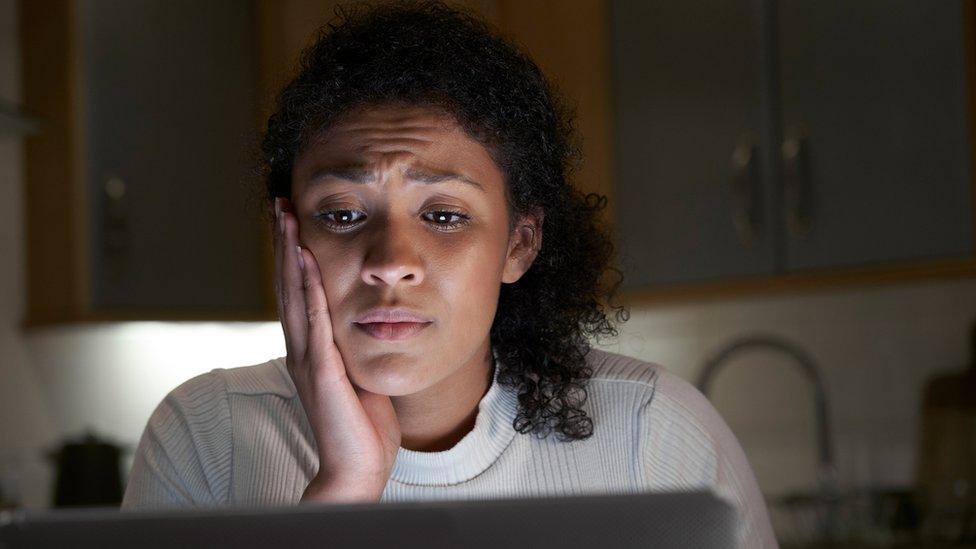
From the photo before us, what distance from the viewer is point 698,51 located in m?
2.87

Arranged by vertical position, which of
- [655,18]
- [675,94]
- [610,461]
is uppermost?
[655,18]

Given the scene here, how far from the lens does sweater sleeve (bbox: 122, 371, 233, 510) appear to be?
125 cm

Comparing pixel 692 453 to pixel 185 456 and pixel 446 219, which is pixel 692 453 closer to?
pixel 446 219

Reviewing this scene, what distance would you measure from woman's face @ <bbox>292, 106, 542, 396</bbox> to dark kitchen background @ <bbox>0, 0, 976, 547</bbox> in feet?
4.46

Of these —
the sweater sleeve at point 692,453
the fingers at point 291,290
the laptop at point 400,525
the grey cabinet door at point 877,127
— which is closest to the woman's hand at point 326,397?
the fingers at point 291,290

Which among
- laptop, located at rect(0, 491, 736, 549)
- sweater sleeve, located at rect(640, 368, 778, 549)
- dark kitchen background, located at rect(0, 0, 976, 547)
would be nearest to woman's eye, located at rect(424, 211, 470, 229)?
sweater sleeve, located at rect(640, 368, 778, 549)

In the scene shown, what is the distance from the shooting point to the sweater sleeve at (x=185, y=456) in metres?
1.25

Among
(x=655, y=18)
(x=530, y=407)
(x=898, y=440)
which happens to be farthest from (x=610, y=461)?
(x=655, y=18)

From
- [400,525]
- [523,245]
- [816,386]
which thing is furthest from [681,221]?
[400,525]

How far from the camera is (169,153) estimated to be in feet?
9.56

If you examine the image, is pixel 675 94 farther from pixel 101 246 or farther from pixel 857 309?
pixel 101 246

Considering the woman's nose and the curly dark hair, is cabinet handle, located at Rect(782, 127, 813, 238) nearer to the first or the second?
the curly dark hair

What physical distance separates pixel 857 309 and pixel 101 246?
5.34ft

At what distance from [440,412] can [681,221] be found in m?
1.70
